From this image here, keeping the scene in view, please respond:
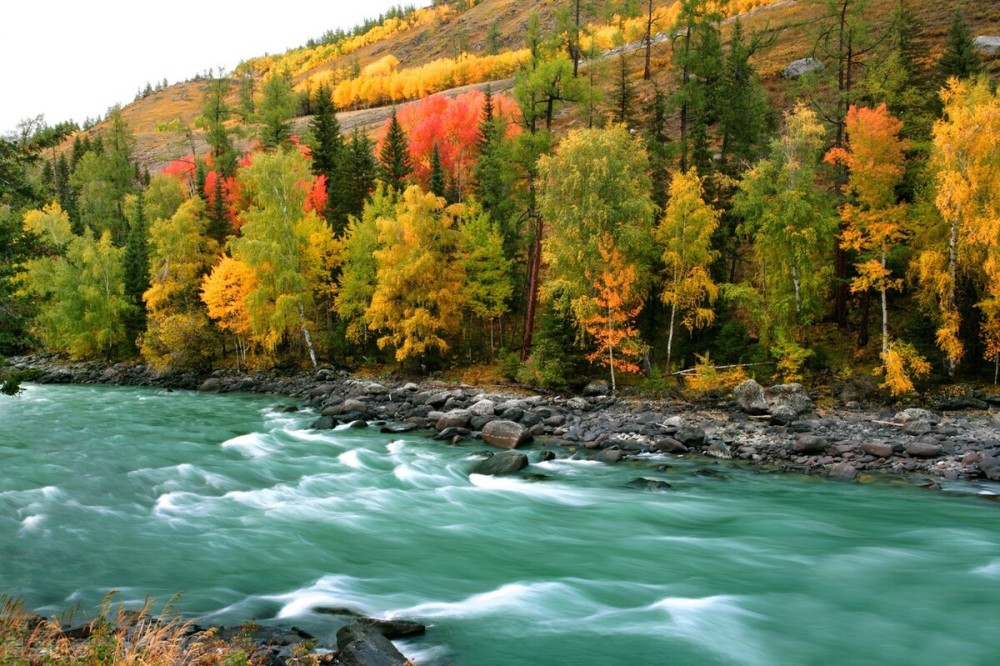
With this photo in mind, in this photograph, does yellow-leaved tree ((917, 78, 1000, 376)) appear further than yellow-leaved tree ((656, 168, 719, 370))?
No

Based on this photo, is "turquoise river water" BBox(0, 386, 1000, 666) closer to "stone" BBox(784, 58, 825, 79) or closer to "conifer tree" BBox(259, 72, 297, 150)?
"conifer tree" BBox(259, 72, 297, 150)

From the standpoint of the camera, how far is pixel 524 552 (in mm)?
12812

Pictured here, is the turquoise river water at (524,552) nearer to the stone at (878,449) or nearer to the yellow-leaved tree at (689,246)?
the stone at (878,449)

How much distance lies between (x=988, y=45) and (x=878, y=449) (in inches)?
1980

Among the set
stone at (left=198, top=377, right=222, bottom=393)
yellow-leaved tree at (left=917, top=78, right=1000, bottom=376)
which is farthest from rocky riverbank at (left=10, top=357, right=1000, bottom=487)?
stone at (left=198, top=377, right=222, bottom=393)

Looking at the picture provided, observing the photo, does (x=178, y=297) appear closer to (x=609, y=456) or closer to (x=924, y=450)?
(x=609, y=456)

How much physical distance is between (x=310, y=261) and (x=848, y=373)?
29.5 meters

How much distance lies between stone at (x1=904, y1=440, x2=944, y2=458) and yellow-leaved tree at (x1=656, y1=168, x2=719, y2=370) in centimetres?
1147

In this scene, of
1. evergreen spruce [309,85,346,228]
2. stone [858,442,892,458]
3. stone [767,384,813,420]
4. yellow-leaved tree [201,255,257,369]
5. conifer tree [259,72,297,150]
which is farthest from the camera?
conifer tree [259,72,297,150]

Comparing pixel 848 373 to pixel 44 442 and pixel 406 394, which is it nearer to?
pixel 406 394

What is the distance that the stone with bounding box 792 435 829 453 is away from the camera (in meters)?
19.8

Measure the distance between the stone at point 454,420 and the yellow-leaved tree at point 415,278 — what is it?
9.73 m

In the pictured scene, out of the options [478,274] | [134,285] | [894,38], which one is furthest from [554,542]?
[134,285]

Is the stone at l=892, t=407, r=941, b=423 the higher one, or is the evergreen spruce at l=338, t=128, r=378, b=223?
the evergreen spruce at l=338, t=128, r=378, b=223
